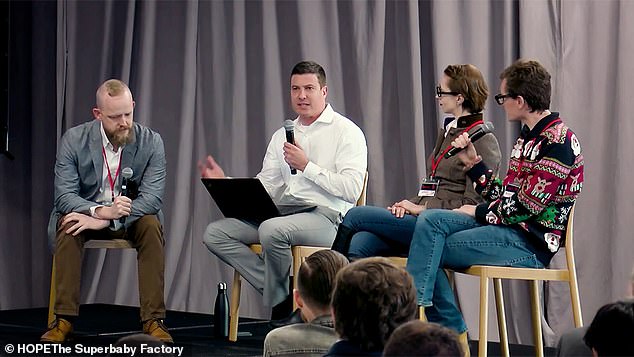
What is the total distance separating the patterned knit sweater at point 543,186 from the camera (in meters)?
3.17

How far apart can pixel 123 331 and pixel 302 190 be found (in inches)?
40.1

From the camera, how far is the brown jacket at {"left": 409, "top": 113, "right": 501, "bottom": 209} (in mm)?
3527

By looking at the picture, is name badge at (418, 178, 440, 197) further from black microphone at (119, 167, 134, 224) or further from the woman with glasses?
black microphone at (119, 167, 134, 224)

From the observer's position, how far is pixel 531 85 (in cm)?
330

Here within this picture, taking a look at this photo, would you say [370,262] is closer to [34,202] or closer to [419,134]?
[419,134]

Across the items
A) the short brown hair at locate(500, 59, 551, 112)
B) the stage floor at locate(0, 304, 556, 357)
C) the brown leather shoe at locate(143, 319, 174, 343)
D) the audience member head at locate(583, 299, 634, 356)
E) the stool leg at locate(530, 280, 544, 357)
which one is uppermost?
the short brown hair at locate(500, 59, 551, 112)

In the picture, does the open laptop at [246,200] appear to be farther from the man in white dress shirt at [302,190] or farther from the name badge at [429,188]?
the name badge at [429,188]

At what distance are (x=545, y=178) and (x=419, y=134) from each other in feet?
4.70

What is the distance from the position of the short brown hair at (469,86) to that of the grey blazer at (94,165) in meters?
1.29

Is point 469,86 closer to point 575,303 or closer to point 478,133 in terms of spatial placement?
point 478,133

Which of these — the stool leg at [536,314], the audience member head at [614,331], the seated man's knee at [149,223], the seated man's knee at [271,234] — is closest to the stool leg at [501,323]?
the stool leg at [536,314]

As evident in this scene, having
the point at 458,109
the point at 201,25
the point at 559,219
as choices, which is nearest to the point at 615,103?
the point at 458,109

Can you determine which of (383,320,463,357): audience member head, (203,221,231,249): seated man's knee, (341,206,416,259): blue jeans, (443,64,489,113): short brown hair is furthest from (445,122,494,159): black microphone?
(383,320,463,357): audience member head

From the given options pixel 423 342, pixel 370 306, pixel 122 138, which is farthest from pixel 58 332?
pixel 423 342
